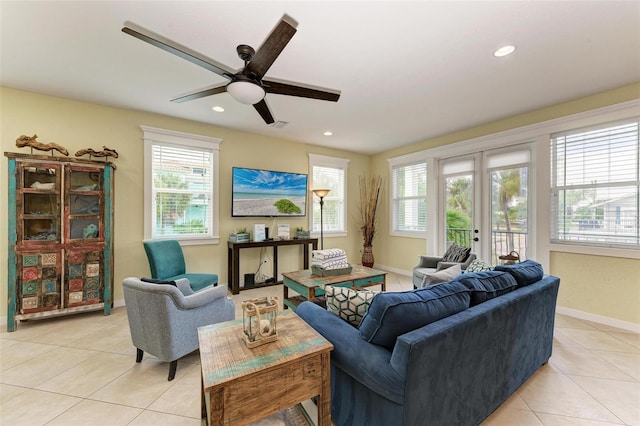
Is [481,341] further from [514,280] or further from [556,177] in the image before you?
[556,177]

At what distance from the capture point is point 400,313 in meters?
1.22

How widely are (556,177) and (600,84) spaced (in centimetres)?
108

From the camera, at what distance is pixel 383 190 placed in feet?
18.4

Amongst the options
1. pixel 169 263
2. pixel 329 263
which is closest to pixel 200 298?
pixel 329 263

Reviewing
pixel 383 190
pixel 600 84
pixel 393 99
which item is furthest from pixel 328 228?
pixel 600 84

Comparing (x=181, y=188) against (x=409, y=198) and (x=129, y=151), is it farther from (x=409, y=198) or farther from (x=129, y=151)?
(x=409, y=198)

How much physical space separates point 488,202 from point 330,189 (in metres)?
2.79

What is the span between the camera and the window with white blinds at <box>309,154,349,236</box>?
5.11 meters

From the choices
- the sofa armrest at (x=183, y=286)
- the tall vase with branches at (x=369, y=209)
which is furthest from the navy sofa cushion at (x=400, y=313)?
the tall vase with branches at (x=369, y=209)

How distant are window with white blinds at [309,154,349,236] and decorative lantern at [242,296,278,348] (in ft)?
12.4

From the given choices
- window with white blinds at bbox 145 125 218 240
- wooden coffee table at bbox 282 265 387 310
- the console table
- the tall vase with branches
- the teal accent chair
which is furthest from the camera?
Answer: the tall vase with branches

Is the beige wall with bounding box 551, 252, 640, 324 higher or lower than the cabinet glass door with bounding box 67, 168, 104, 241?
lower

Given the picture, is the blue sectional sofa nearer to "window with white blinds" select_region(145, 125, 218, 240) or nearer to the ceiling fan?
the ceiling fan

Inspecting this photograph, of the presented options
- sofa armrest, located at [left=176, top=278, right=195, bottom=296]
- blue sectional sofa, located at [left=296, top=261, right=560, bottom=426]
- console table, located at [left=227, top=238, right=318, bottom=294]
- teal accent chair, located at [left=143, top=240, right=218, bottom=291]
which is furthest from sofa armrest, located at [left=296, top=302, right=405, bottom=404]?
console table, located at [left=227, top=238, right=318, bottom=294]
